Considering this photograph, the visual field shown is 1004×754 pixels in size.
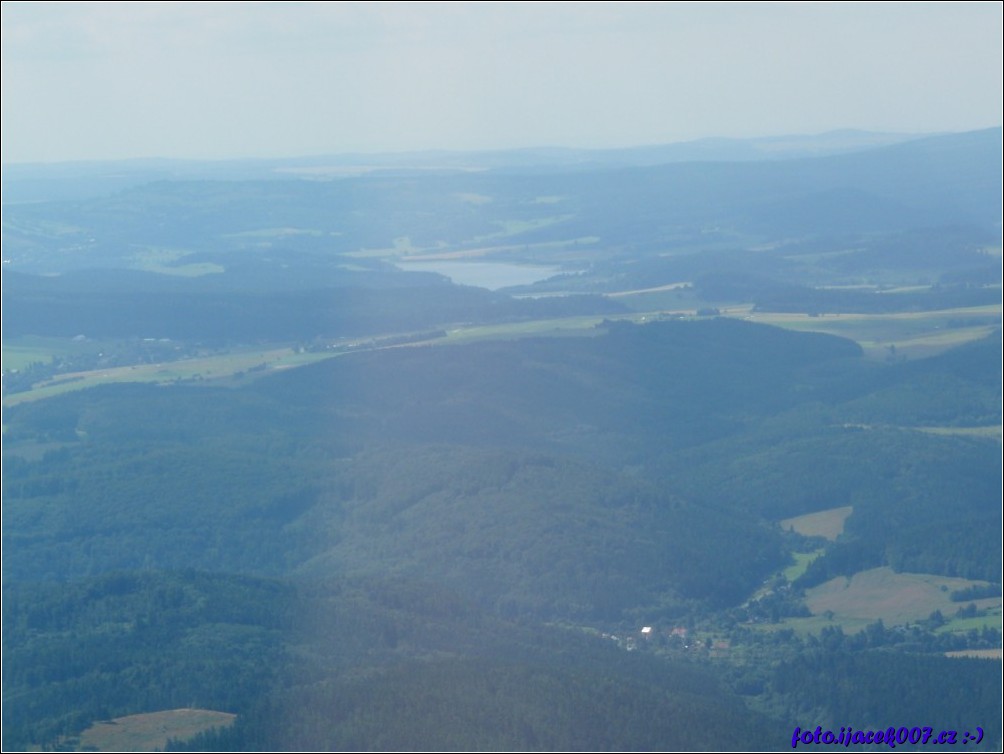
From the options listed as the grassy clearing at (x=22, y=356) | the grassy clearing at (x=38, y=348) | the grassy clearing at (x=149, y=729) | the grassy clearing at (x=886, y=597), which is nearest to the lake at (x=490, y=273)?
the grassy clearing at (x=38, y=348)

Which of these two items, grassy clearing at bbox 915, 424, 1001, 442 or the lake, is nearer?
grassy clearing at bbox 915, 424, 1001, 442

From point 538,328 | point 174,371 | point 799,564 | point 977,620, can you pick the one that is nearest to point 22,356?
point 174,371

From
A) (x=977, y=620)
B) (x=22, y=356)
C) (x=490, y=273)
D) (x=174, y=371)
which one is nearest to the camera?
(x=977, y=620)

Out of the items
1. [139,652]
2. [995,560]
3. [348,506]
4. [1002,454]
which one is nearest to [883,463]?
[1002,454]

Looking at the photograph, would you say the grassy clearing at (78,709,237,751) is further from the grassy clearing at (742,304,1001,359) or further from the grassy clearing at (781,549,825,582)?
the grassy clearing at (742,304,1001,359)

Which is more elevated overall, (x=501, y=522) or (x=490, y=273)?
(x=501, y=522)

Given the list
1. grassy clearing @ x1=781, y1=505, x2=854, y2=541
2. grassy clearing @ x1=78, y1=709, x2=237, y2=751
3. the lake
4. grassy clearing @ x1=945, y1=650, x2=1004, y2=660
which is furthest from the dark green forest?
the lake

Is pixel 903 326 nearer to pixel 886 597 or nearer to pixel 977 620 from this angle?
pixel 886 597
